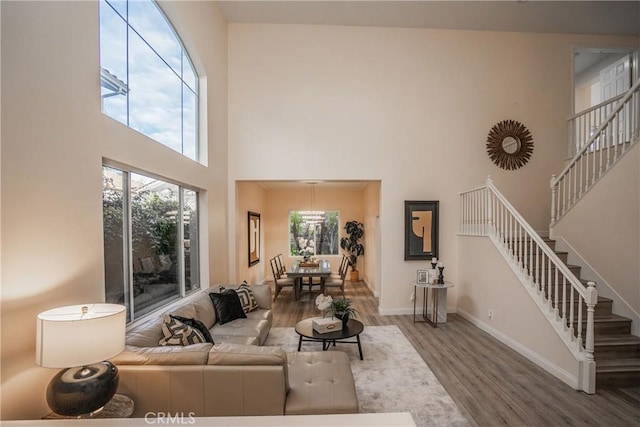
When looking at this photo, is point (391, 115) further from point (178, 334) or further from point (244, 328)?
point (178, 334)

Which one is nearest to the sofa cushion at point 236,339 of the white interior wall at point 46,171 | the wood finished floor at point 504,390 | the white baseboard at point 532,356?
the white interior wall at point 46,171

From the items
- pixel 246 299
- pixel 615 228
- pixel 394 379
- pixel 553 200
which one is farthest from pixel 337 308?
pixel 553 200

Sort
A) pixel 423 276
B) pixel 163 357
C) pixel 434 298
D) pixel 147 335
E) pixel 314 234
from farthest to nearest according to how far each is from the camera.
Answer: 1. pixel 314 234
2. pixel 423 276
3. pixel 434 298
4. pixel 147 335
5. pixel 163 357

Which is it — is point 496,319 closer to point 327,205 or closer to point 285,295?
point 285,295

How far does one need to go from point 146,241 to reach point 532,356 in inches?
185

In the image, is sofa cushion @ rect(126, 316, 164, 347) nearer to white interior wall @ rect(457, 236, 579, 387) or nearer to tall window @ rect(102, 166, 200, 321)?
tall window @ rect(102, 166, 200, 321)

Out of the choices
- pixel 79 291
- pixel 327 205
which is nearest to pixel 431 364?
pixel 79 291

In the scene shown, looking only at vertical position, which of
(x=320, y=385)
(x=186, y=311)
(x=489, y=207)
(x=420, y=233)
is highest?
(x=489, y=207)

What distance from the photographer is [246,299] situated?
446 cm

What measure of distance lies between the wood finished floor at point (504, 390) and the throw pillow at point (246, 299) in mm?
2372

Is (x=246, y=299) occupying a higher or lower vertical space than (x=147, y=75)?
lower

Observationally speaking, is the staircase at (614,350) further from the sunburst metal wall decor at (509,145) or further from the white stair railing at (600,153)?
the sunburst metal wall decor at (509,145)

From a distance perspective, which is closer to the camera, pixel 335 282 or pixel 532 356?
pixel 532 356

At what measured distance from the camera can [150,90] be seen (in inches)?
136
